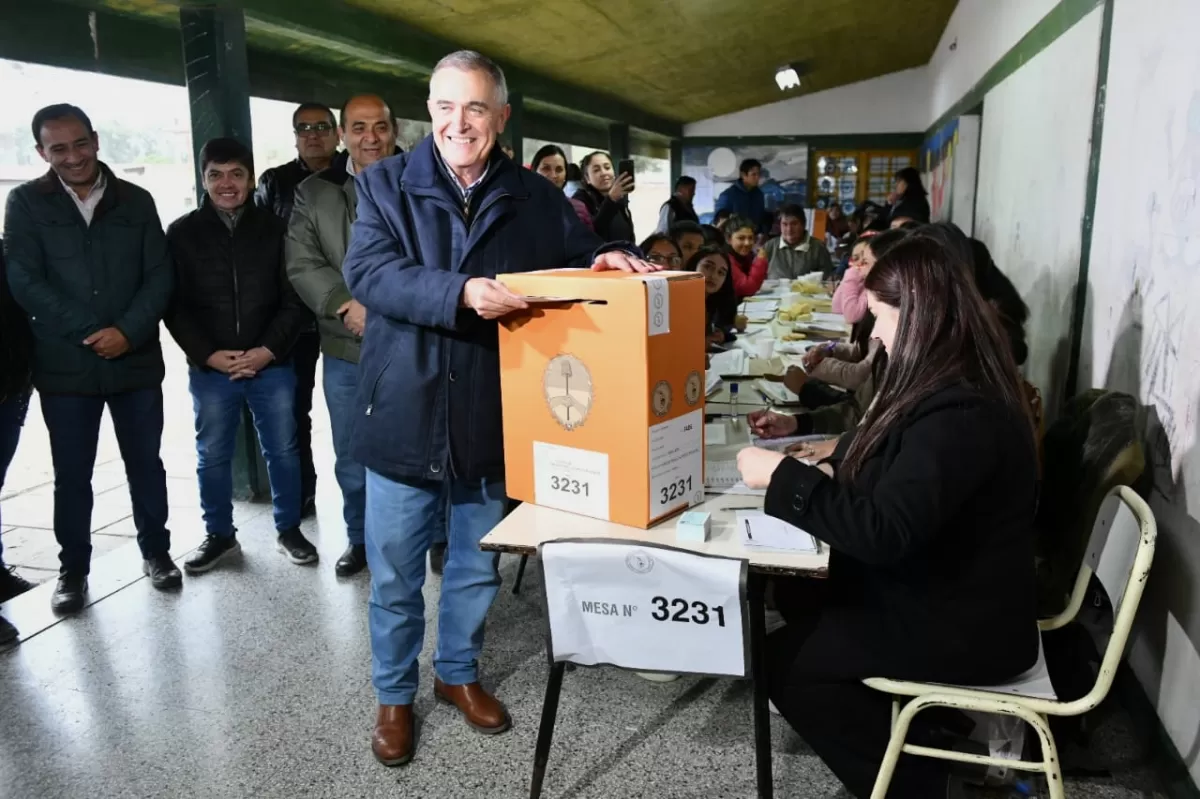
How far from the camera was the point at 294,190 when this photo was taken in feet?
11.0

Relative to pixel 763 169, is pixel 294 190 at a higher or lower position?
lower

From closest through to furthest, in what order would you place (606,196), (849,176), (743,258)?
(606,196) → (743,258) → (849,176)

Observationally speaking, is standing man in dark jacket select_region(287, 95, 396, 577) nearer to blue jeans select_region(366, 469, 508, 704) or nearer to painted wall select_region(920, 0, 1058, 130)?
blue jeans select_region(366, 469, 508, 704)

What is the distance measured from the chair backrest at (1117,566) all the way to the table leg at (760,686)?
18.9 inches

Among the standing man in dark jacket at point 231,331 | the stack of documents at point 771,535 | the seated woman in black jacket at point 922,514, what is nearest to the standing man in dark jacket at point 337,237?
the standing man in dark jacket at point 231,331

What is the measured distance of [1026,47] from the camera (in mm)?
4176

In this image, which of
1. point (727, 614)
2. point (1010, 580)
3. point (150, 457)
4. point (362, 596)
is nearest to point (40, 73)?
point (150, 457)

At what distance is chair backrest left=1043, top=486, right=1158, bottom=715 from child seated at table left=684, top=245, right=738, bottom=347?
2194mm

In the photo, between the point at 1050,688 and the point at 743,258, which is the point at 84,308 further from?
the point at 743,258

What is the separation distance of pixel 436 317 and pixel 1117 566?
4.34ft

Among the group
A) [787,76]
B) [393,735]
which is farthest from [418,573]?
[787,76]

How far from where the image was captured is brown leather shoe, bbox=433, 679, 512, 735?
208 centimetres

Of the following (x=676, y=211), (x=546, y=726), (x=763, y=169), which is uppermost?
(x=763, y=169)

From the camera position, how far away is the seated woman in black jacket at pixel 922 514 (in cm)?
138
